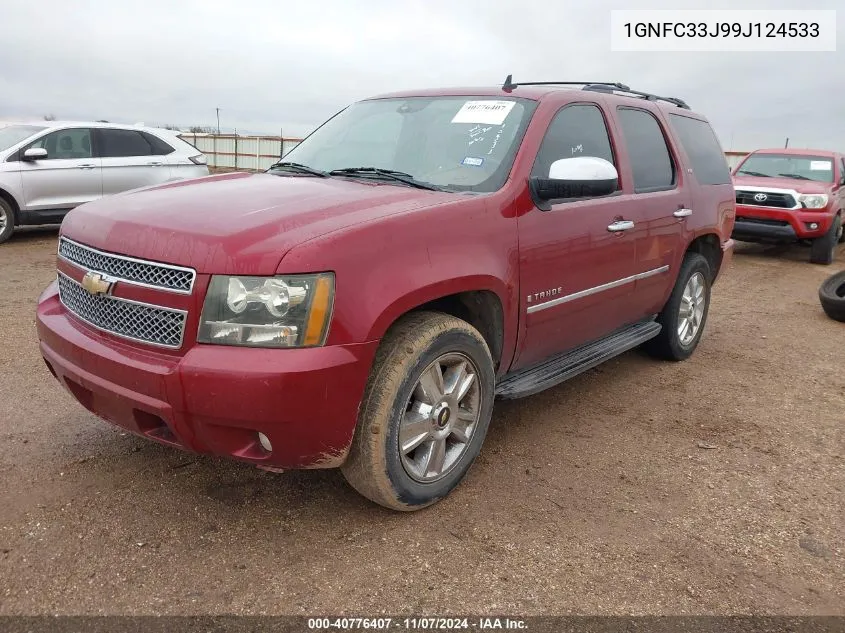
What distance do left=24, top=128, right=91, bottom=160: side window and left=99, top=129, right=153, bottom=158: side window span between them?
210 mm

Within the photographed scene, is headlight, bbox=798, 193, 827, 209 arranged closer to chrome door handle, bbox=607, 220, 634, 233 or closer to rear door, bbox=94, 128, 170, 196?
chrome door handle, bbox=607, 220, 634, 233

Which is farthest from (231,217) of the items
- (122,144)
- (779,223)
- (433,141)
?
(779,223)

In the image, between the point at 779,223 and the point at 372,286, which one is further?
the point at 779,223

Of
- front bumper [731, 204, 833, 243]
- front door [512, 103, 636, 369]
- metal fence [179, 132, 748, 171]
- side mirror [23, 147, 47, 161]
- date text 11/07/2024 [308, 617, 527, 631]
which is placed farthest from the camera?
metal fence [179, 132, 748, 171]

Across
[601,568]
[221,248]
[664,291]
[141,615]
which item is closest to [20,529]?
[141,615]

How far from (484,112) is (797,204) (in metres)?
8.80

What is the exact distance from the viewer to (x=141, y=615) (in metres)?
2.25

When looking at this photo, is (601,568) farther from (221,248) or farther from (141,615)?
(221,248)

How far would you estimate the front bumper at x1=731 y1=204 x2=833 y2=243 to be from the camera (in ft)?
33.9

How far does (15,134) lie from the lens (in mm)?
9562

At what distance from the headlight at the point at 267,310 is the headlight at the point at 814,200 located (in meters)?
10.3

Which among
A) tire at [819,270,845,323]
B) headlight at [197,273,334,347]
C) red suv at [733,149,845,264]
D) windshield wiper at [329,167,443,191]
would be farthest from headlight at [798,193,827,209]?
headlight at [197,273,334,347]

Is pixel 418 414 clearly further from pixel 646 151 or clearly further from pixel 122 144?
pixel 122 144

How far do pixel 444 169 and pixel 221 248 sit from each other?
133cm
